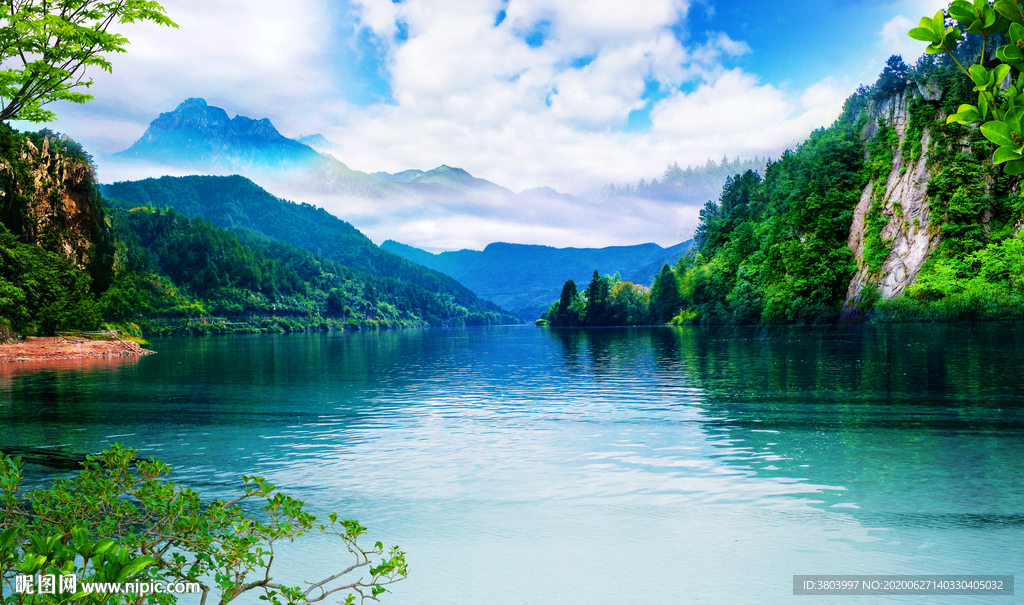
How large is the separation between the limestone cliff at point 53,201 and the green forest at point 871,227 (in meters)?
99.7

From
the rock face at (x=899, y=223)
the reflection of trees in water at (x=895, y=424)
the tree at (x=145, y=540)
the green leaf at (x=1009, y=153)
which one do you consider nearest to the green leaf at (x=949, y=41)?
the green leaf at (x=1009, y=153)

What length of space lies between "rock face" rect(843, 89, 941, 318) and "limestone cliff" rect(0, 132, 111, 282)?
104 metres

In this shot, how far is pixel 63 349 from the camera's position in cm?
5894

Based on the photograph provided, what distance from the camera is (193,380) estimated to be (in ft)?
122

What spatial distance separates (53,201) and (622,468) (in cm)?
8667

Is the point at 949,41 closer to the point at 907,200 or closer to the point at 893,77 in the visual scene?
the point at 907,200

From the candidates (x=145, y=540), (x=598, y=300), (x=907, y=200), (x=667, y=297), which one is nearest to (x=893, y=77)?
(x=907, y=200)

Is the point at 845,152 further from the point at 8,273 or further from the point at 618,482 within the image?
the point at 8,273

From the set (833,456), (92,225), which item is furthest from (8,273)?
(833,456)

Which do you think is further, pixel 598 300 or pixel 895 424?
pixel 598 300

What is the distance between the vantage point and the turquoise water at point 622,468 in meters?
8.89

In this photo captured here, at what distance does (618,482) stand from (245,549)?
930 cm

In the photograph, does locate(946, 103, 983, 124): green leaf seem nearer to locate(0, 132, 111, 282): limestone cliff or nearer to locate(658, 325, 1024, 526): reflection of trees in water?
locate(658, 325, 1024, 526): reflection of trees in water

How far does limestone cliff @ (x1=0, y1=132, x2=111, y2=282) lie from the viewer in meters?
66.1
